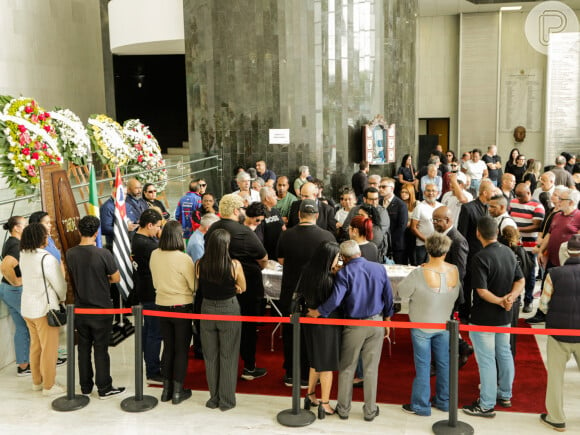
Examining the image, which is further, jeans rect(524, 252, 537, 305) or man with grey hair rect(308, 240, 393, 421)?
jeans rect(524, 252, 537, 305)

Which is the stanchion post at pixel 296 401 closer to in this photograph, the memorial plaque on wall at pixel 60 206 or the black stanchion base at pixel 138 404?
the black stanchion base at pixel 138 404

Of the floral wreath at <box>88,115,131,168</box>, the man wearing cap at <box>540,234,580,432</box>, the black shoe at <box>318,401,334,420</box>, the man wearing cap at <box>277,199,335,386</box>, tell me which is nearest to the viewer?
the man wearing cap at <box>540,234,580,432</box>

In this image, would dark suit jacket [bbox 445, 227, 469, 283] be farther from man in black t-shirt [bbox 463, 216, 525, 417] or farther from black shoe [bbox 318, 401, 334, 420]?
black shoe [bbox 318, 401, 334, 420]

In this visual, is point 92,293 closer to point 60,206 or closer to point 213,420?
point 213,420

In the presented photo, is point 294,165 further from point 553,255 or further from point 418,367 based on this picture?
point 418,367

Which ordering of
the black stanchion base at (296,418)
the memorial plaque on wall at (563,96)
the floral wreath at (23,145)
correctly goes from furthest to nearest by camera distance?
the memorial plaque on wall at (563,96) → the floral wreath at (23,145) → the black stanchion base at (296,418)

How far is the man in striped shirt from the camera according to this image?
7.89m

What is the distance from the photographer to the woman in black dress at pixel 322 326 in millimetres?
5176

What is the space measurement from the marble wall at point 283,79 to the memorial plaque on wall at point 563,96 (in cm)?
782

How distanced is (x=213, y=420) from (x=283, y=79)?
9.61 metres

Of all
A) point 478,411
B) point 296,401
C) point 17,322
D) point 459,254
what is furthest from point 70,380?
point 459,254

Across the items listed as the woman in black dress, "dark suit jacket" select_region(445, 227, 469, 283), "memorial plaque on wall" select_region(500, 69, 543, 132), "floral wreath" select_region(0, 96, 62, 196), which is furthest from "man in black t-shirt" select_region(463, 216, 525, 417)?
"memorial plaque on wall" select_region(500, 69, 543, 132)

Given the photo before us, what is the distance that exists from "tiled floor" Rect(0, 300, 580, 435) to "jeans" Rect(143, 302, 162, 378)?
1.30ft

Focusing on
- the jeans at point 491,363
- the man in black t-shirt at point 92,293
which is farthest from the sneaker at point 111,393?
the jeans at point 491,363
